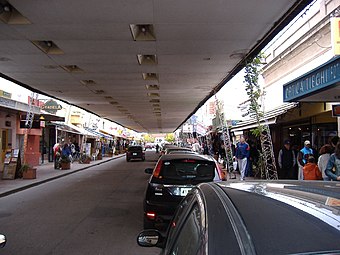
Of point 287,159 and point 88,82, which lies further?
point 88,82

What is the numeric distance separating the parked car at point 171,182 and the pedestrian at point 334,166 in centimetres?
252

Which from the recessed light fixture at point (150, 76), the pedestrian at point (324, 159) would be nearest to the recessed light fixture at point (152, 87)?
the recessed light fixture at point (150, 76)

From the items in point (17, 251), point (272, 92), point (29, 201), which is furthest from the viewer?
point (272, 92)

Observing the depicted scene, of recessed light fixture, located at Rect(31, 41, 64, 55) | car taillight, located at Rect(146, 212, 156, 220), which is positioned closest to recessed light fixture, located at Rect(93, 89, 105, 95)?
recessed light fixture, located at Rect(31, 41, 64, 55)

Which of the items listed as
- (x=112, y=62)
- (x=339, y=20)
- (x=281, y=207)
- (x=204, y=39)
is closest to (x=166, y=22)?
(x=204, y=39)

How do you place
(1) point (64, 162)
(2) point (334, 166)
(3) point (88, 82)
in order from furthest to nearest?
1. (1) point (64, 162)
2. (3) point (88, 82)
3. (2) point (334, 166)

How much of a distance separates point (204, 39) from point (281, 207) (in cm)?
867

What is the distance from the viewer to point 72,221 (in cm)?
869

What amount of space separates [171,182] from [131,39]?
4538 millimetres

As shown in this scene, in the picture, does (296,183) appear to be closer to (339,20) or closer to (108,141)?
(339,20)

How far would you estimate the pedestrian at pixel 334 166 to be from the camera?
804 centimetres

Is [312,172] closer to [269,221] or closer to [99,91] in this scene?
[269,221]

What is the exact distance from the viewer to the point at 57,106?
877 inches

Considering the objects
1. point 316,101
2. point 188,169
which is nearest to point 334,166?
point 316,101
